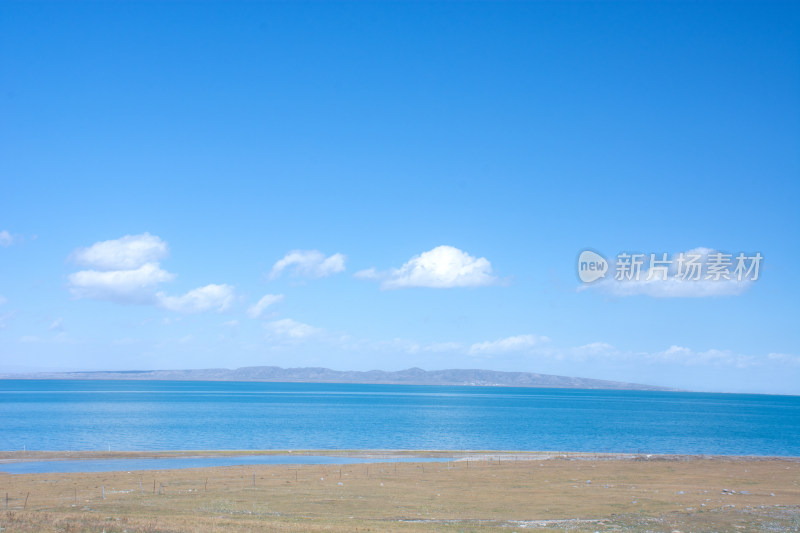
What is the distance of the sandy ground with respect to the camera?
103ft

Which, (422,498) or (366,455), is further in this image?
(366,455)

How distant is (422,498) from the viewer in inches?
1666

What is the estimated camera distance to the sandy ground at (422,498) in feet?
103

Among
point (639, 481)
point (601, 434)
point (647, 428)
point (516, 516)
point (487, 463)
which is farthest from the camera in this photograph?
point (647, 428)

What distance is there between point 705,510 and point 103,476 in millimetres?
48226

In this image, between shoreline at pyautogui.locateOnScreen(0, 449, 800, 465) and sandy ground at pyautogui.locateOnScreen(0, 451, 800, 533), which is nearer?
sandy ground at pyautogui.locateOnScreen(0, 451, 800, 533)

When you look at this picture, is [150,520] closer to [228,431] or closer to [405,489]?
[405,489]

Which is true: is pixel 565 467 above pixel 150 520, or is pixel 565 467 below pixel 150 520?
below

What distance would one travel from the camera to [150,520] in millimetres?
29469

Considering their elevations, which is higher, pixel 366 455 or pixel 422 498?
pixel 422 498

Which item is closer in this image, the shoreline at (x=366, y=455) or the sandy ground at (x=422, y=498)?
the sandy ground at (x=422, y=498)

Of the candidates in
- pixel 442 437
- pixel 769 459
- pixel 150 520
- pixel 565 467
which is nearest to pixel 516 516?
pixel 150 520

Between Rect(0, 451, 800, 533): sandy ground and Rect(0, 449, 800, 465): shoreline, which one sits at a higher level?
Rect(0, 451, 800, 533): sandy ground

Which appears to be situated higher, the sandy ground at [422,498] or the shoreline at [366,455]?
the sandy ground at [422,498]
